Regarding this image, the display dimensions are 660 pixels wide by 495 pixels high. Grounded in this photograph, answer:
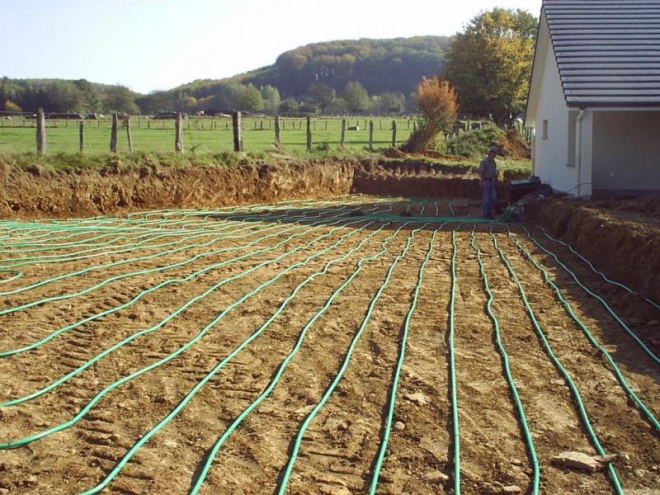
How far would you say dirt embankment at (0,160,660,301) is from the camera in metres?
8.23

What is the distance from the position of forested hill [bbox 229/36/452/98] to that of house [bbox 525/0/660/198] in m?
113

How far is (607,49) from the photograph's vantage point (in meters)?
14.2

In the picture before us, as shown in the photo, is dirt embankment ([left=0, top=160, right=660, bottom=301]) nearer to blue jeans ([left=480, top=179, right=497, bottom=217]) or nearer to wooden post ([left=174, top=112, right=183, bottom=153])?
blue jeans ([left=480, top=179, right=497, bottom=217])

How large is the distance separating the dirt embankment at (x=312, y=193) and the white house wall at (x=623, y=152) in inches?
52.6

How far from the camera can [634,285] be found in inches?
291

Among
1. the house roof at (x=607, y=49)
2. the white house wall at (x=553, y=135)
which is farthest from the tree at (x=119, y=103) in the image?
the house roof at (x=607, y=49)

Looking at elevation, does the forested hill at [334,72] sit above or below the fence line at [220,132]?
above

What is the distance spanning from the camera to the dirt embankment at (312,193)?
8227 millimetres

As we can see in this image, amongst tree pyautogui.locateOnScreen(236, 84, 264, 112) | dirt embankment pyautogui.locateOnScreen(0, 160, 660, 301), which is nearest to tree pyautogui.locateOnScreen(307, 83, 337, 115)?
tree pyautogui.locateOnScreen(236, 84, 264, 112)

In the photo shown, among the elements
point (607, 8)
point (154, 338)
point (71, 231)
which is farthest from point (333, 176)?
point (154, 338)

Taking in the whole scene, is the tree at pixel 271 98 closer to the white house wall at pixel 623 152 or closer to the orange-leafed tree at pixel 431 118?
the orange-leafed tree at pixel 431 118

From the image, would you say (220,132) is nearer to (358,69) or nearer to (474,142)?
(474,142)

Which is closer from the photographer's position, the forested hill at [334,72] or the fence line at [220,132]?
the fence line at [220,132]

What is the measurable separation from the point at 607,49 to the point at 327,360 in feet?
38.1
